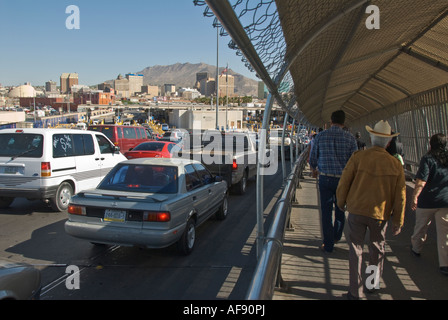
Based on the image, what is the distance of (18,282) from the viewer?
3.13m

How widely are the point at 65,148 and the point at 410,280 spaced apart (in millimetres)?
7736

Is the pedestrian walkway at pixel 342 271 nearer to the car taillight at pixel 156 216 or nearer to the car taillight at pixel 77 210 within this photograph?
the car taillight at pixel 156 216

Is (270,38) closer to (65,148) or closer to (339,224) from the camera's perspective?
(339,224)

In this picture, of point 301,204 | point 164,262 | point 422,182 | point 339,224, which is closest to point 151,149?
point 301,204

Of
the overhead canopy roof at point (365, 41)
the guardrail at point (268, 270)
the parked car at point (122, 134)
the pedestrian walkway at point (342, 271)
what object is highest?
the overhead canopy roof at point (365, 41)

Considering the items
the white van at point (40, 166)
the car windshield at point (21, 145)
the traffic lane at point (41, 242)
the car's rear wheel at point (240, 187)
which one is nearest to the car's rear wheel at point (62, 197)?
the white van at point (40, 166)

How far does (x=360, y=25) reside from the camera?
520cm

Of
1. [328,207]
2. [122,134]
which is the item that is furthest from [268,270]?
[122,134]

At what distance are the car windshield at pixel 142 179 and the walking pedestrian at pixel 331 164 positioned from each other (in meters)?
2.31

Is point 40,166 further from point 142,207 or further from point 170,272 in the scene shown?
point 170,272

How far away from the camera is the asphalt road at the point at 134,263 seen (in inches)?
170

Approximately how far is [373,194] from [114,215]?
351cm

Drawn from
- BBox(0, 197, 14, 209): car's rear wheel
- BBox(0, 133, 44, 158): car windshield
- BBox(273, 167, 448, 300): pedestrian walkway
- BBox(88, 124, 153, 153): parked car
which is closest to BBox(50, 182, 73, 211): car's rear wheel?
BBox(0, 133, 44, 158): car windshield

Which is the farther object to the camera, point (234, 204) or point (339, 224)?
point (234, 204)
